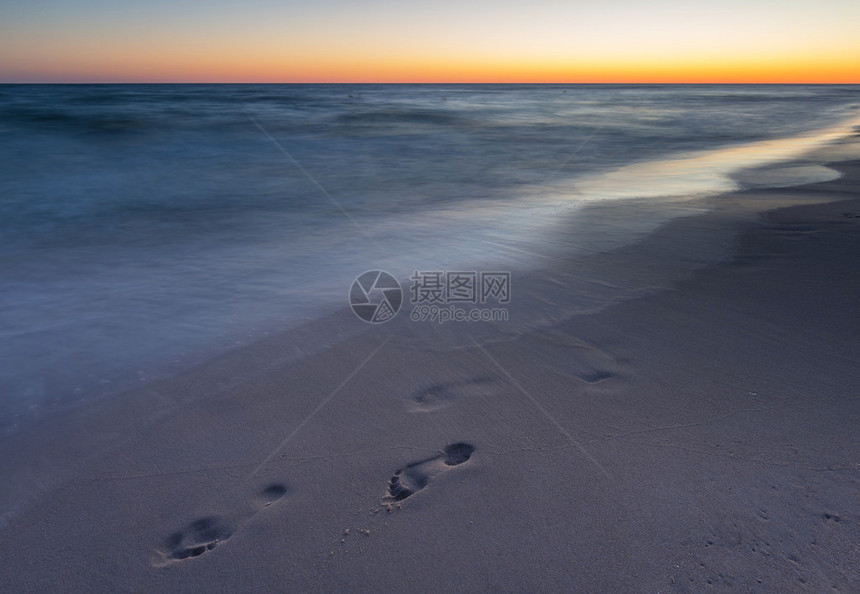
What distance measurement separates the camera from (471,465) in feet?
7.39

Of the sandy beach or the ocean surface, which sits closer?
the sandy beach

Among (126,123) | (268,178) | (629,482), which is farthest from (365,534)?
(126,123)

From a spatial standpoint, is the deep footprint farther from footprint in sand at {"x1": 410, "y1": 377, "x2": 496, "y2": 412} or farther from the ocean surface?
the ocean surface

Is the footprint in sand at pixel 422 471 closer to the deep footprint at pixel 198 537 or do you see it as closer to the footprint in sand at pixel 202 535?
the footprint in sand at pixel 202 535

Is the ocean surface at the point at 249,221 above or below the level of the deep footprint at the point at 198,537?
above

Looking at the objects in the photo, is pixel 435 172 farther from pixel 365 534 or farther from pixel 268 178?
pixel 365 534

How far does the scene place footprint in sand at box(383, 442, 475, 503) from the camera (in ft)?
6.94

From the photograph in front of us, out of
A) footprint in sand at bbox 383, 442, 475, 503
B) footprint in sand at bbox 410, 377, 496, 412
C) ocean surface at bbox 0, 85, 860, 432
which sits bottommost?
footprint in sand at bbox 383, 442, 475, 503

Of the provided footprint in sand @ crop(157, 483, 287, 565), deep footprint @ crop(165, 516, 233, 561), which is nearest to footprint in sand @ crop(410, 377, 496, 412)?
footprint in sand @ crop(157, 483, 287, 565)

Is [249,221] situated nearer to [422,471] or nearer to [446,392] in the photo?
[446,392]

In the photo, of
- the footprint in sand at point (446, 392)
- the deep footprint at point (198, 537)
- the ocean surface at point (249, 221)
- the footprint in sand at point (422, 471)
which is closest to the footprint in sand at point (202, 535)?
the deep footprint at point (198, 537)

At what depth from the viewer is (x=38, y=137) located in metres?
16.7

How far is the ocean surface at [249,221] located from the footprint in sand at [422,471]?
1.71 metres

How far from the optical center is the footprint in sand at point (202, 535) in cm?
186
